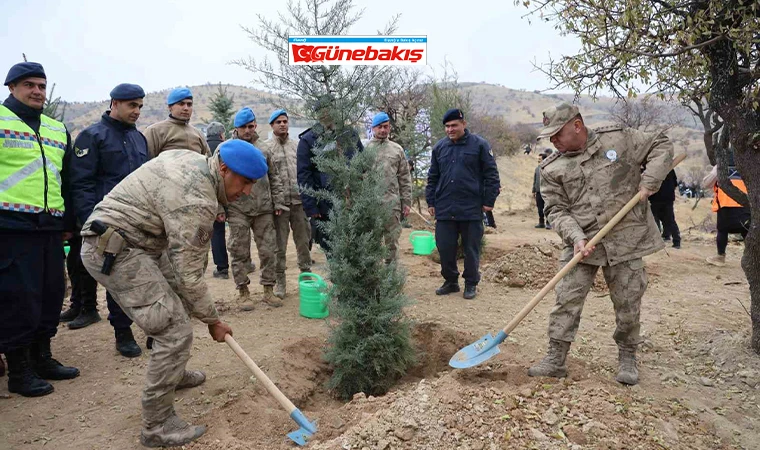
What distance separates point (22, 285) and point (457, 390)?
328 cm

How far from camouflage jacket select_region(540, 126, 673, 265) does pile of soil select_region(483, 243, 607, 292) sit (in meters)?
3.04

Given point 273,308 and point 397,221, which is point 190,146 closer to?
point 273,308

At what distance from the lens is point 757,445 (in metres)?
3.09

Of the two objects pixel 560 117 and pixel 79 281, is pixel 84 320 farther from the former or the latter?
pixel 560 117

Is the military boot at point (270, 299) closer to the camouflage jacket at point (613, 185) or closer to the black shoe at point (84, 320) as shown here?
the black shoe at point (84, 320)

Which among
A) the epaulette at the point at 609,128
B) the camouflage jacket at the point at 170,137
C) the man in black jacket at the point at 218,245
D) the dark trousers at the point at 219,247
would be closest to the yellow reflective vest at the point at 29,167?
the camouflage jacket at the point at 170,137

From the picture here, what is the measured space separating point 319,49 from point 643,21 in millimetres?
2727

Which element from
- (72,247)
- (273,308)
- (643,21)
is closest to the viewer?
(643,21)

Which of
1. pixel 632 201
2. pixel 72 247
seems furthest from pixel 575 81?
pixel 72 247

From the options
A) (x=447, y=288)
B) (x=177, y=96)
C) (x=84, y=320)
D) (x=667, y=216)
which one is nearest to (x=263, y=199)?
(x=177, y=96)

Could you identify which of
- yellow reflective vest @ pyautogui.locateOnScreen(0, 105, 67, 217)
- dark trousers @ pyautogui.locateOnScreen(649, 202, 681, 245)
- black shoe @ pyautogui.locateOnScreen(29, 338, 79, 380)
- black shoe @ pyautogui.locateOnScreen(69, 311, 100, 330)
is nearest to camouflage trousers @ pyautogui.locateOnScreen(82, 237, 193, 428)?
yellow reflective vest @ pyautogui.locateOnScreen(0, 105, 67, 217)

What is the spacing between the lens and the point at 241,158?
306cm

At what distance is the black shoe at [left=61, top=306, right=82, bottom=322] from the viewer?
557 centimetres

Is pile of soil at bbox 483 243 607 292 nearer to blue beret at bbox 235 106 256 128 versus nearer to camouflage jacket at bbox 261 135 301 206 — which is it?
camouflage jacket at bbox 261 135 301 206
